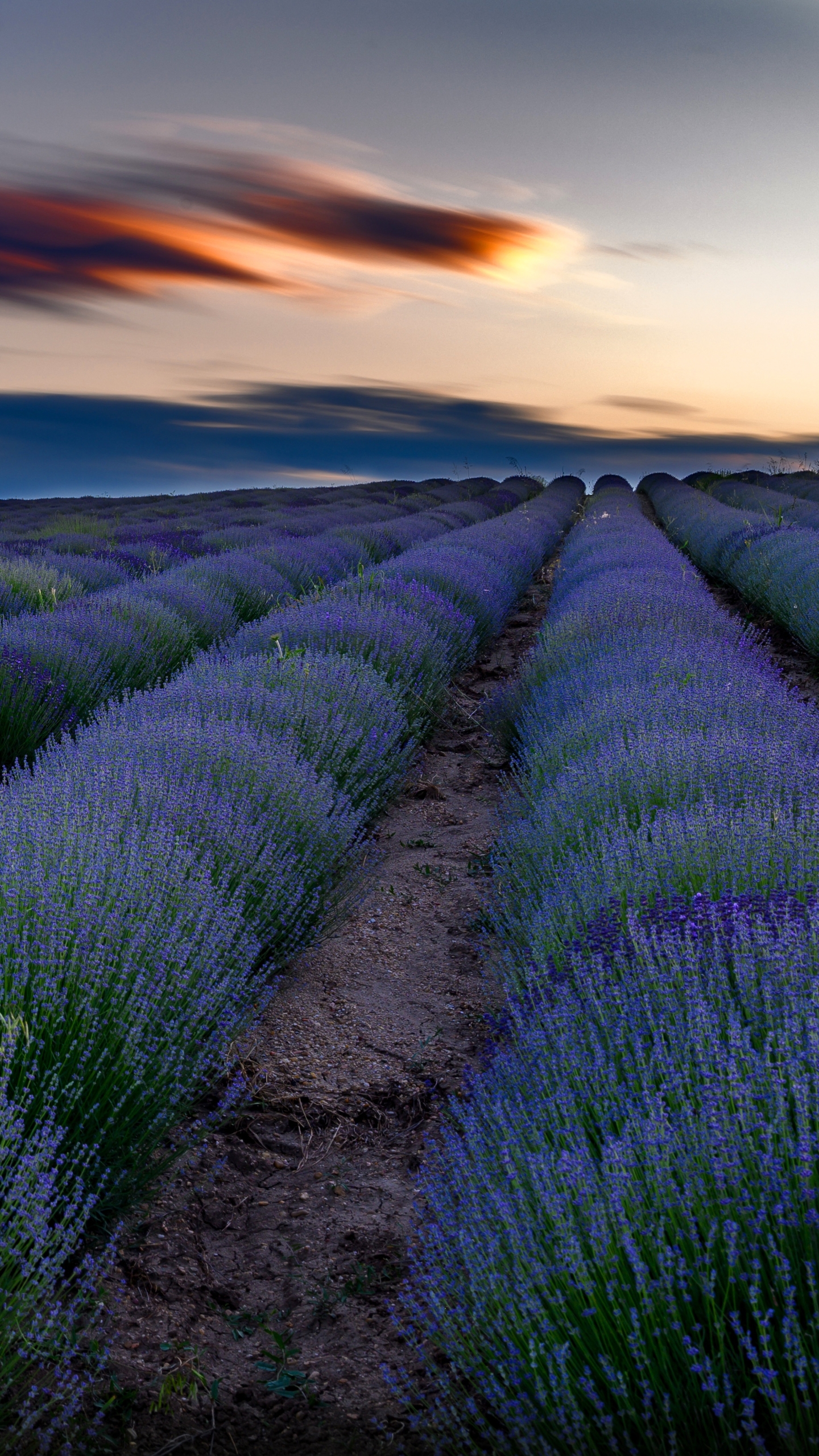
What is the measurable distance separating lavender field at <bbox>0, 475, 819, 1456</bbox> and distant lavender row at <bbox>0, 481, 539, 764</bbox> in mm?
39

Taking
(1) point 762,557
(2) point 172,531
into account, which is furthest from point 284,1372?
(2) point 172,531

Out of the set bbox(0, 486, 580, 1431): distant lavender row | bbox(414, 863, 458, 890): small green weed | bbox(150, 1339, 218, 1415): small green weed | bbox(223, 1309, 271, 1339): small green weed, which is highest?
bbox(0, 486, 580, 1431): distant lavender row

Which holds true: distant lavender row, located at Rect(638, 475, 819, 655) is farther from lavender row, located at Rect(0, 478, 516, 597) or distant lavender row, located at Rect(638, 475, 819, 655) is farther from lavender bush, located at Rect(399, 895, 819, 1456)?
lavender bush, located at Rect(399, 895, 819, 1456)

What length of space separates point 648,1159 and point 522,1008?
792mm

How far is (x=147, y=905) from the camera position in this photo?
2.23 metres

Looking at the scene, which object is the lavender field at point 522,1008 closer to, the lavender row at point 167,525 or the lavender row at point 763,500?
the lavender row at point 167,525

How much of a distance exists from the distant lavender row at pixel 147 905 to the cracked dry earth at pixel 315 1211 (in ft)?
0.45

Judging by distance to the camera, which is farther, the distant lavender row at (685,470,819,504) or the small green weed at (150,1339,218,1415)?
the distant lavender row at (685,470,819,504)

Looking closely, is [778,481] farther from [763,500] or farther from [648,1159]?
[648,1159]

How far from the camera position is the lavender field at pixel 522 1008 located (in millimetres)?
1274

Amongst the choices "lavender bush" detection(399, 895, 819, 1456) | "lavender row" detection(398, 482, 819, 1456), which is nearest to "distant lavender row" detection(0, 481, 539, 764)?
"lavender row" detection(398, 482, 819, 1456)

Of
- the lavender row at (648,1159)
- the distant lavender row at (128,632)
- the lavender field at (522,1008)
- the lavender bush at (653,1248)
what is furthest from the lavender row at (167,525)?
the lavender bush at (653,1248)

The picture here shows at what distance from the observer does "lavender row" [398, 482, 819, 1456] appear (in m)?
1.22

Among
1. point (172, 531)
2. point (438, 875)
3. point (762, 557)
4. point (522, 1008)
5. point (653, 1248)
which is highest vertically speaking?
point (762, 557)
